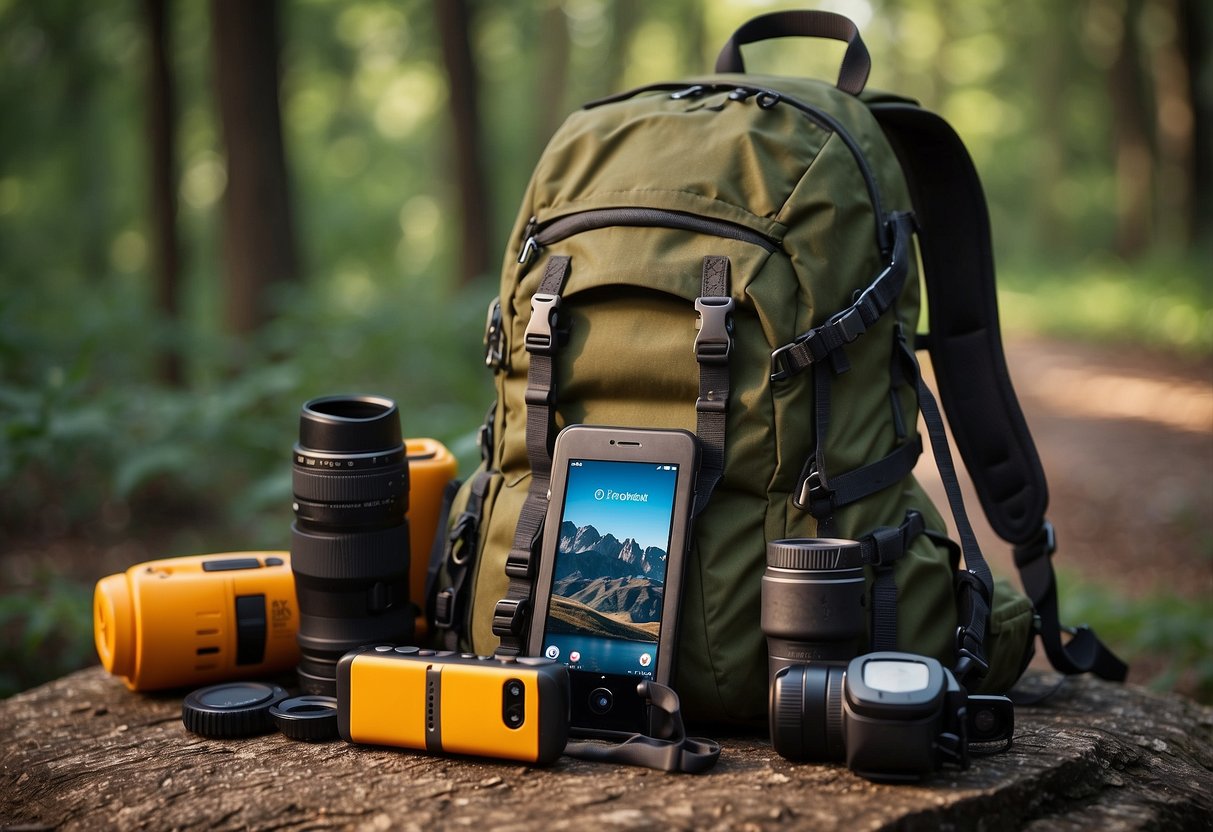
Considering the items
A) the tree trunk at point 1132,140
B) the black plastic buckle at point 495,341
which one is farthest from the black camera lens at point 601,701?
the tree trunk at point 1132,140

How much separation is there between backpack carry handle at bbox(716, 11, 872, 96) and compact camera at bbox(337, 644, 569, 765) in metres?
1.85

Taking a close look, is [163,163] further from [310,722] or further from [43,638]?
[310,722]

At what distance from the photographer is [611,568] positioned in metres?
2.51

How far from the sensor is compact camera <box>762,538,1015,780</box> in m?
2.03

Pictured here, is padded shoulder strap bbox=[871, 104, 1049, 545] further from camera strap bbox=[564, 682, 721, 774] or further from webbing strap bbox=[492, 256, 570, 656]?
camera strap bbox=[564, 682, 721, 774]

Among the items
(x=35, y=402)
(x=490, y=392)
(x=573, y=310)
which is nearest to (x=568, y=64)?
(x=490, y=392)

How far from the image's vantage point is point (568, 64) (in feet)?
61.3

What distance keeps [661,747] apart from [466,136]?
28.5 feet

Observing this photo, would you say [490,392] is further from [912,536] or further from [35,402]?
[912,536]

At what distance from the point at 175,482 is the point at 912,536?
5464 mm

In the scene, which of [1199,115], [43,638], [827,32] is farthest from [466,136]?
[1199,115]

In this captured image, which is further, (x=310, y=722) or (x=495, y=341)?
(x=495, y=341)

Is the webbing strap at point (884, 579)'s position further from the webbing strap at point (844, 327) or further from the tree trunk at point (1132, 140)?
the tree trunk at point (1132, 140)

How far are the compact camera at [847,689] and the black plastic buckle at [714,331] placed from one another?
19.0 inches
